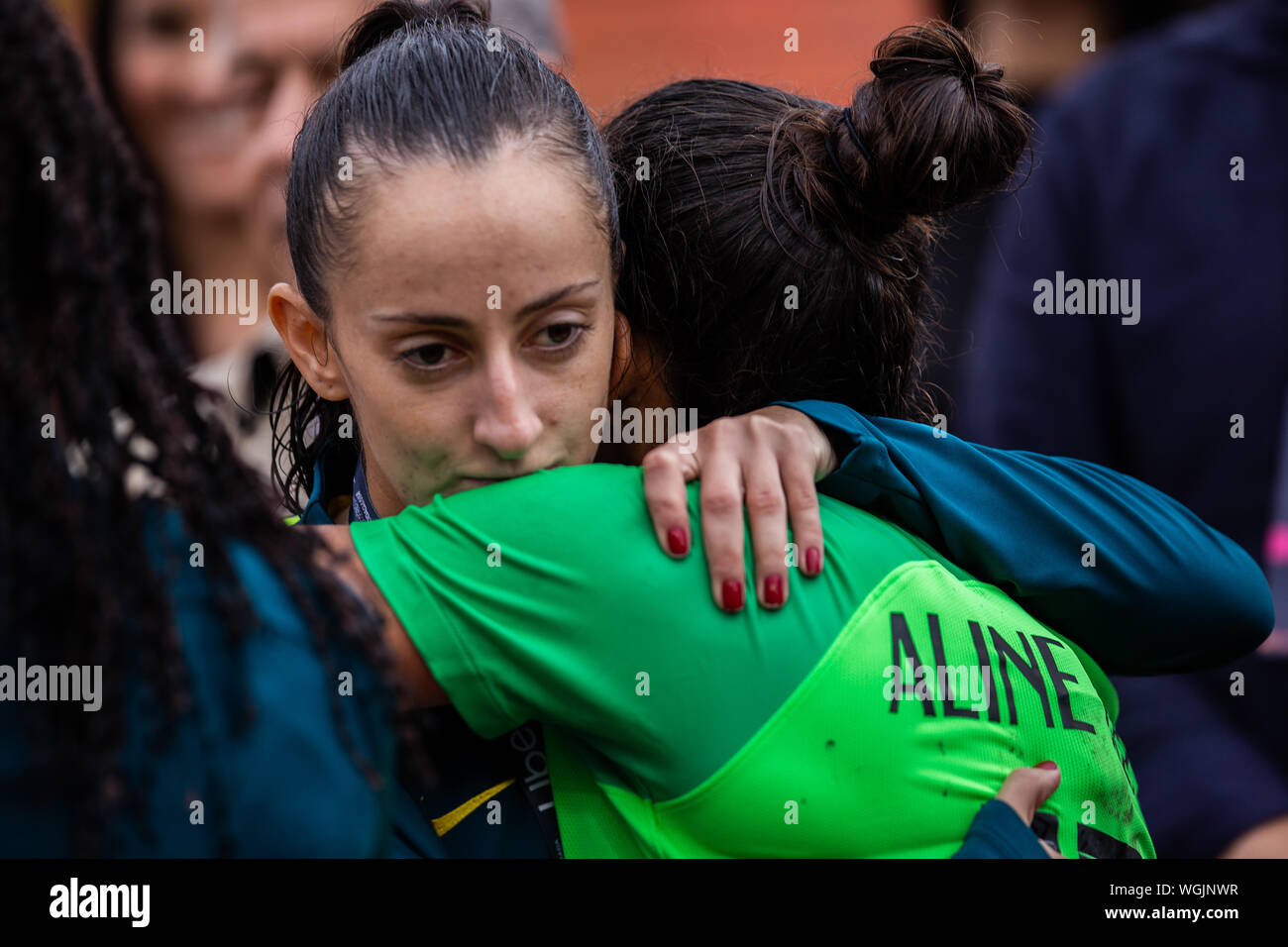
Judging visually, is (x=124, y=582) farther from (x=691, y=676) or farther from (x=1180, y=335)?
(x=1180, y=335)

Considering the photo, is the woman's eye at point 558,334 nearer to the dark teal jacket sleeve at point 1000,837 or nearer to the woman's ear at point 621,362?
the woman's ear at point 621,362

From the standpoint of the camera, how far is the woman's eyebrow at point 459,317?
1.53 metres

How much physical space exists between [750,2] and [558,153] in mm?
3176

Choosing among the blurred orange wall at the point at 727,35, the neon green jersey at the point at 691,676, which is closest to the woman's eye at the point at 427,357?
the neon green jersey at the point at 691,676

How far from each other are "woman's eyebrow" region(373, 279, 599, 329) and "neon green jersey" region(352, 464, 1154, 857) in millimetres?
212

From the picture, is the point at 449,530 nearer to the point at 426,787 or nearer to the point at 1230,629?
the point at 426,787

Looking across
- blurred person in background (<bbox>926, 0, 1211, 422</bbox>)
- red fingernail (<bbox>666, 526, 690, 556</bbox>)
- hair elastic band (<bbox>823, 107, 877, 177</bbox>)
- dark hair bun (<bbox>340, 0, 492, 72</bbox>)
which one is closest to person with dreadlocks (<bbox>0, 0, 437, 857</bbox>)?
red fingernail (<bbox>666, 526, 690, 556</bbox>)

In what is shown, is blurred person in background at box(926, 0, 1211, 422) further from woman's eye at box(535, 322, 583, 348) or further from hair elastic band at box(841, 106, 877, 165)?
woman's eye at box(535, 322, 583, 348)

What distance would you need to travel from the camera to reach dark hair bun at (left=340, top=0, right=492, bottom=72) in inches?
72.8

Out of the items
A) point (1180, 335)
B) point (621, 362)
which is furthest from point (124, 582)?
point (1180, 335)

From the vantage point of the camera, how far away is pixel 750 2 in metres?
4.52

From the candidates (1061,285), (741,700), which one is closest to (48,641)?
(741,700)

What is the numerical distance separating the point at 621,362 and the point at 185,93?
7.47 ft

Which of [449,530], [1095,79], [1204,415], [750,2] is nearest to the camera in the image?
[449,530]
